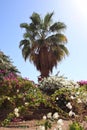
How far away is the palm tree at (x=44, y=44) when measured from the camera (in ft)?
114

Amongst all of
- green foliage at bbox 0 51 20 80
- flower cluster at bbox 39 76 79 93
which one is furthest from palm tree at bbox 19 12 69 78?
flower cluster at bbox 39 76 79 93

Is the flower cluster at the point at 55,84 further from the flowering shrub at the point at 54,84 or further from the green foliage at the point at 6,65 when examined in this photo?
the green foliage at the point at 6,65

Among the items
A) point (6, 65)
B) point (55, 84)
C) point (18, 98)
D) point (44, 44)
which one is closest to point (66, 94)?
point (18, 98)

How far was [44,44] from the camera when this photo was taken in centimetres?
3494

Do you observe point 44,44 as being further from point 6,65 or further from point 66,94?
point 66,94

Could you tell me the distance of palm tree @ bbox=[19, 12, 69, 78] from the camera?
34656 millimetres

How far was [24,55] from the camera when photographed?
3556 cm

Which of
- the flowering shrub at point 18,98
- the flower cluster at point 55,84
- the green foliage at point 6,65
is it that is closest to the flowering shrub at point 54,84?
the flower cluster at point 55,84

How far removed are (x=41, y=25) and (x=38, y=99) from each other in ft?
70.5

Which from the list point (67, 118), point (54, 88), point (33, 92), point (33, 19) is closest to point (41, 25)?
point (33, 19)

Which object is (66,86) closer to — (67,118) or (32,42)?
(67,118)

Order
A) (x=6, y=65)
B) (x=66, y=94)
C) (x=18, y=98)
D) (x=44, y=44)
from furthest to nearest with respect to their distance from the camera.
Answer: (x=44, y=44)
(x=6, y=65)
(x=66, y=94)
(x=18, y=98)

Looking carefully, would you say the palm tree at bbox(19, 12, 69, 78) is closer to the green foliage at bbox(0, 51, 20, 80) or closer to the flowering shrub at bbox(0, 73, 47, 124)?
the green foliage at bbox(0, 51, 20, 80)

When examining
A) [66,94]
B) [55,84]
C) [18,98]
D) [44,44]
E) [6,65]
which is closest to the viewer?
[18,98]
